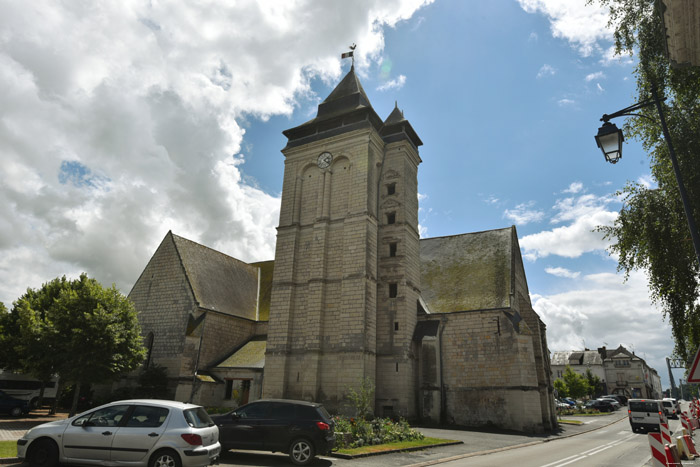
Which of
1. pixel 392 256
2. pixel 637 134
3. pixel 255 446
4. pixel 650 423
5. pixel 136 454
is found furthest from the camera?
pixel 392 256

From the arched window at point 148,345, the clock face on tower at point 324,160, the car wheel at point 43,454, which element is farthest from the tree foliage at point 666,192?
the arched window at point 148,345

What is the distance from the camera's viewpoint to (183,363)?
25156 millimetres

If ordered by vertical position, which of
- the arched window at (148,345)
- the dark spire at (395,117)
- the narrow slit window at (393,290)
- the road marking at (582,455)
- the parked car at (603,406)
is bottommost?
the parked car at (603,406)

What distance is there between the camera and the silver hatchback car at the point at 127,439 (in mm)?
8016

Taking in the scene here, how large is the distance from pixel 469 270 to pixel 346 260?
9.52 meters

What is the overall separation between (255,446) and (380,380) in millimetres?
14320

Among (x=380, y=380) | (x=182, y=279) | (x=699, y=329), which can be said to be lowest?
(x=380, y=380)

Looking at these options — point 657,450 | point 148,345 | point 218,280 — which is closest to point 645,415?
point 657,450

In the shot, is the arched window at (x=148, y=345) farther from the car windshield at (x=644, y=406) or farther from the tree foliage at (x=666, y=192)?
the car windshield at (x=644, y=406)

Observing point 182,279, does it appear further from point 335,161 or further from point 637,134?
point 637,134

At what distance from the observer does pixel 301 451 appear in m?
10.8

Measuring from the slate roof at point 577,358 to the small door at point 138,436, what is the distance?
299ft

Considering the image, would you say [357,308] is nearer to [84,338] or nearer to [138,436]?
[84,338]

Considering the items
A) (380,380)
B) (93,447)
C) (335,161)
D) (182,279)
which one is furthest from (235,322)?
(93,447)
